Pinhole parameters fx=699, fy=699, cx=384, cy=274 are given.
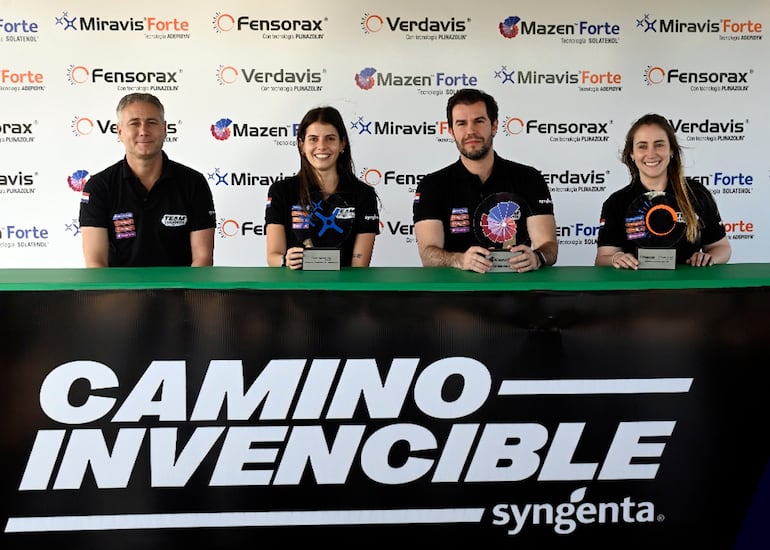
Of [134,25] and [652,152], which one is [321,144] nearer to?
[652,152]

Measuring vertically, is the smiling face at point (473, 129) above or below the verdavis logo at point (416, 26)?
below

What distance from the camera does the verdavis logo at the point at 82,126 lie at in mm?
4230

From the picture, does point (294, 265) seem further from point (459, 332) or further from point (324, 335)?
point (459, 332)

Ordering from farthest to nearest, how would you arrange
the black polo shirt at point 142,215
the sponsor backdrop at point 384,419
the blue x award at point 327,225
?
the black polo shirt at point 142,215 < the blue x award at point 327,225 < the sponsor backdrop at point 384,419

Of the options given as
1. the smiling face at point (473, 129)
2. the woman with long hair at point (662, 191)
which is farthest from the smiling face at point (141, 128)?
the woman with long hair at point (662, 191)

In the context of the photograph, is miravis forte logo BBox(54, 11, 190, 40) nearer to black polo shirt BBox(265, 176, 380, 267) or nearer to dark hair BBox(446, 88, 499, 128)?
black polo shirt BBox(265, 176, 380, 267)

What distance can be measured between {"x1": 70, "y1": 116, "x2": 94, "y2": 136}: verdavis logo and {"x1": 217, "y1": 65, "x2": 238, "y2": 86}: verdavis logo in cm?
82

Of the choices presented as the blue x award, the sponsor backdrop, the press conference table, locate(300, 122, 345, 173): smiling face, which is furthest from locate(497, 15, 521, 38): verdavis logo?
the sponsor backdrop

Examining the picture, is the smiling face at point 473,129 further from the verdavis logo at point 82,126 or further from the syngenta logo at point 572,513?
the verdavis logo at point 82,126

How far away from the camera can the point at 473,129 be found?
9.36 feet

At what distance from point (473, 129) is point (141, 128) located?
1369mm

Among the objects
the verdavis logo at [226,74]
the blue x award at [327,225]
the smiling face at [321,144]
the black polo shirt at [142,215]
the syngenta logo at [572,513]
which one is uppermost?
the verdavis logo at [226,74]

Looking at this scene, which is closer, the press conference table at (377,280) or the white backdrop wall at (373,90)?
the press conference table at (377,280)

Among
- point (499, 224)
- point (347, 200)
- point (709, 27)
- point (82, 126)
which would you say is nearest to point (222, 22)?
point (82, 126)
